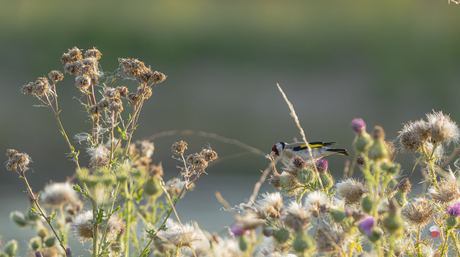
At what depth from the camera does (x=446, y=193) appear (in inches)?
16.8

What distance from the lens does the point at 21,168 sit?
530 mm

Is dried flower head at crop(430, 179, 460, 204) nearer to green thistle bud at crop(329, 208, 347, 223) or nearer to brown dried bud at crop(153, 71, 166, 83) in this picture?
green thistle bud at crop(329, 208, 347, 223)

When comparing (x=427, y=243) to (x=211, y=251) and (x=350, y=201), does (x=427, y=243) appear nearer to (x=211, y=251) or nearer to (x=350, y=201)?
(x=350, y=201)

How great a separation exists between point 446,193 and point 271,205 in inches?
7.1

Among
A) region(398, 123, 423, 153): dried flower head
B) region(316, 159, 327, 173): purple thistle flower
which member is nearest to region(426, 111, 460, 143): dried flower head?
region(398, 123, 423, 153): dried flower head

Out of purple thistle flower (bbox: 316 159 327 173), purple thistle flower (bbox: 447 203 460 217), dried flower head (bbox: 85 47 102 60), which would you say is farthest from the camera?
dried flower head (bbox: 85 47 102 60)

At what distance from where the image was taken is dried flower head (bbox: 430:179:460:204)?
42 centimetres

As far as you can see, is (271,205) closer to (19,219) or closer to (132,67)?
(132,67)

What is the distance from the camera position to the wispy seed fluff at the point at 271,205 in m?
0.41

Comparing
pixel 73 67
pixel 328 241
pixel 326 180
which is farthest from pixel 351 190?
pixel 73 67

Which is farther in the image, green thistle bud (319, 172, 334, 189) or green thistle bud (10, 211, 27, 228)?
green thistle bud (10, 211, 27, 228)

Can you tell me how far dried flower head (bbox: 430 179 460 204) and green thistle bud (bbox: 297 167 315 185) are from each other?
0.12 metres

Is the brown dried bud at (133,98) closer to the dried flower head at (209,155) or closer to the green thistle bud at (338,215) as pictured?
the dried flower head at (209,155)

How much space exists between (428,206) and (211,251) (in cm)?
26
